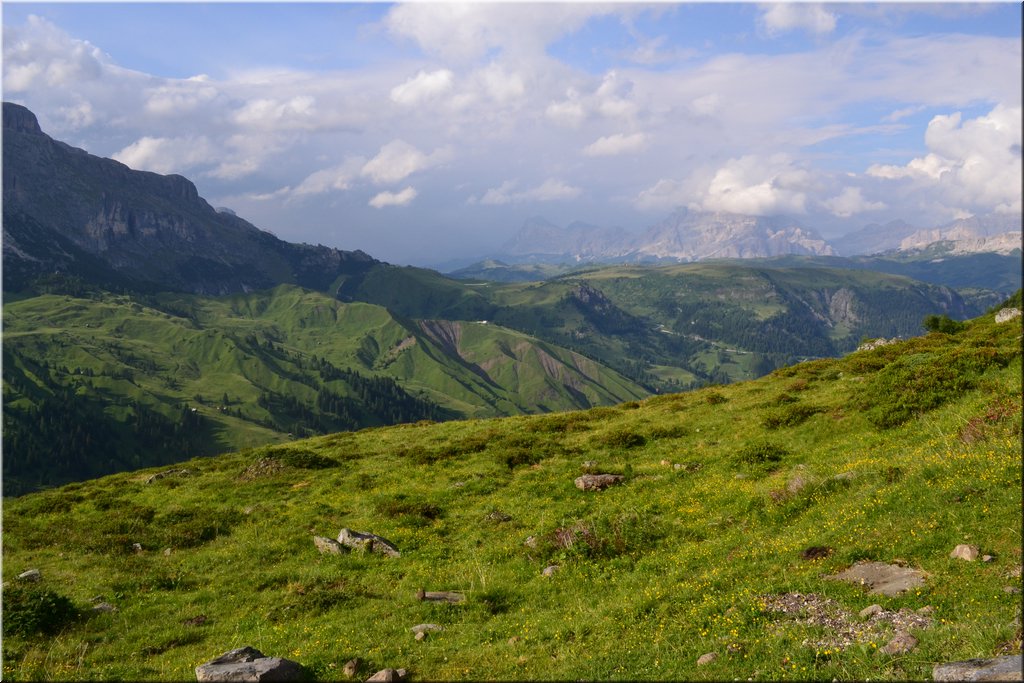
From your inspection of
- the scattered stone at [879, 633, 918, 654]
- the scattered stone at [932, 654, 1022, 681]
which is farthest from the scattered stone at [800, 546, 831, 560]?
the scattered stone at [932, 654, 1022, 681]

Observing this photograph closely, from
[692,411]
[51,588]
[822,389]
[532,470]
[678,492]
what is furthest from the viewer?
[692,411]

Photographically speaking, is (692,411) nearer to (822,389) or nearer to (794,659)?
(822,389)

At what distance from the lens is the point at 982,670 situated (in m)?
10.0

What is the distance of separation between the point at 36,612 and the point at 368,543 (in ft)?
38.2

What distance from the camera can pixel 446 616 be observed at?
1811cm

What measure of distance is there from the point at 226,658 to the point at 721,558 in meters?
15.4

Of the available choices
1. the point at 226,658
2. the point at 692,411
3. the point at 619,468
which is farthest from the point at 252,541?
the point at 692,411

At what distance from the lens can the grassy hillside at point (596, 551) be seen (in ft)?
44.8

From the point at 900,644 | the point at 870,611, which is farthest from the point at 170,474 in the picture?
the point at 900,644

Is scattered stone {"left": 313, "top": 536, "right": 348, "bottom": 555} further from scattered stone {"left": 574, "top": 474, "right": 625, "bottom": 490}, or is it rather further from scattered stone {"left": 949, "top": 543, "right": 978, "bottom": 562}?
scattered stone {"left": 949, "top": 543, "right": 978, "bottom": 562}

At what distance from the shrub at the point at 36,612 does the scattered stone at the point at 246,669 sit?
9.54 meters

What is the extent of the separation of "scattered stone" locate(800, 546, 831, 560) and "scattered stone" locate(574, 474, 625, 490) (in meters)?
12.4

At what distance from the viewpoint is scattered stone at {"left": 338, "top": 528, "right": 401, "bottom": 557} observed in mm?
24406

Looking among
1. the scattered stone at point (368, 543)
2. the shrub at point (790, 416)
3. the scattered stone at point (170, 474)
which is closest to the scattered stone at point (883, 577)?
the scattered stone at point (368, 543)
